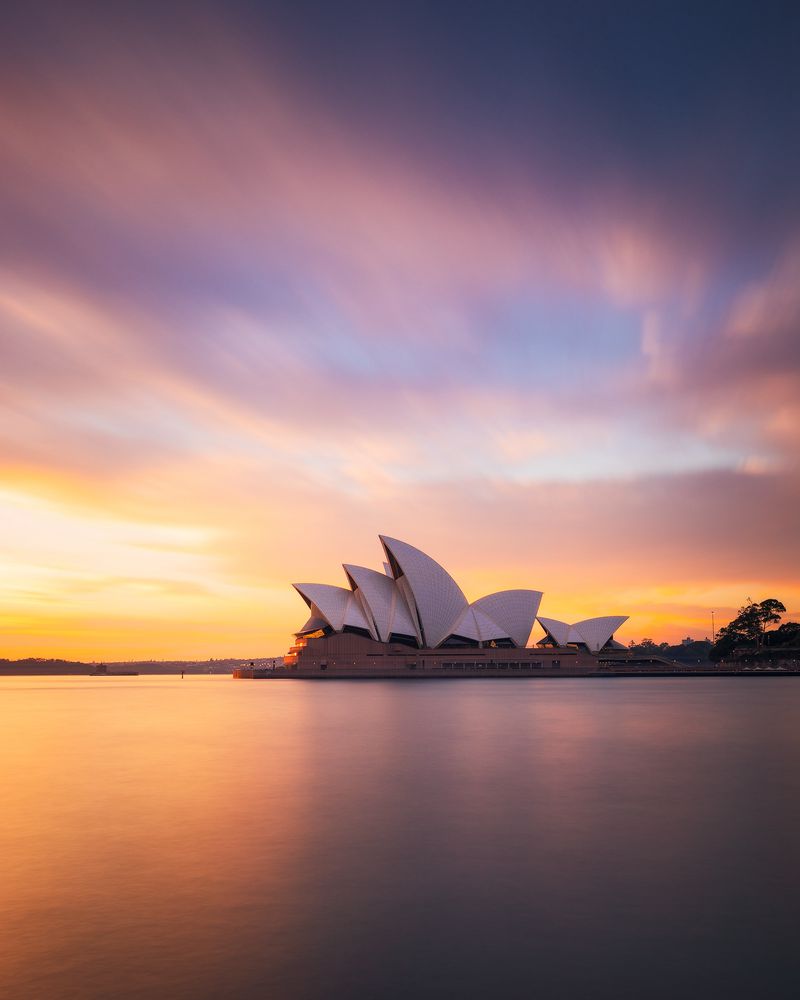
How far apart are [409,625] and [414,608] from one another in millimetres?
2706

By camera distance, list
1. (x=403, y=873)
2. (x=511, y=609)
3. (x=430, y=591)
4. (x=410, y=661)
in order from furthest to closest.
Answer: (x=511, y=609)
(x=410, y=661)
(x=430, y=591)
(x=403, y=873)

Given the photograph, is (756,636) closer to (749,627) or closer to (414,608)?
(749,627)

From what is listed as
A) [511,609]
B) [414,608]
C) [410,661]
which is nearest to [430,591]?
[414,608]

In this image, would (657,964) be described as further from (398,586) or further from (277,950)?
(398,586)

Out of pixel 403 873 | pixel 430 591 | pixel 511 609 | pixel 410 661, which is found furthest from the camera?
pixel 511 609

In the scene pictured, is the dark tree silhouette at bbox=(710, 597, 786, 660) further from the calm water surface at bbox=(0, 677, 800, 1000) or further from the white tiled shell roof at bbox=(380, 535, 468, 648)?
the calm water surface at bbox=(0, 677, 800, 1000)

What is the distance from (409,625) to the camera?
3949 inches

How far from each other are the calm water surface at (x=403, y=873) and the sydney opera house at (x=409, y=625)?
68.3 m

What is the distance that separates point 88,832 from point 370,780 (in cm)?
801

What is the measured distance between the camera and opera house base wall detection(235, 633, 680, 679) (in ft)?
333

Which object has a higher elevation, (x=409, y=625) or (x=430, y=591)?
(x=430, y=591)

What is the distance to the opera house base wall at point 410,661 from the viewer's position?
10138cm

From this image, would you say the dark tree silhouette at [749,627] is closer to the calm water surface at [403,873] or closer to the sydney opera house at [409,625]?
the sydney opera house at [409,625]

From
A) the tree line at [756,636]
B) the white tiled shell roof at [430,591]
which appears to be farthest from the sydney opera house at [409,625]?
the tree line at [756,636]
